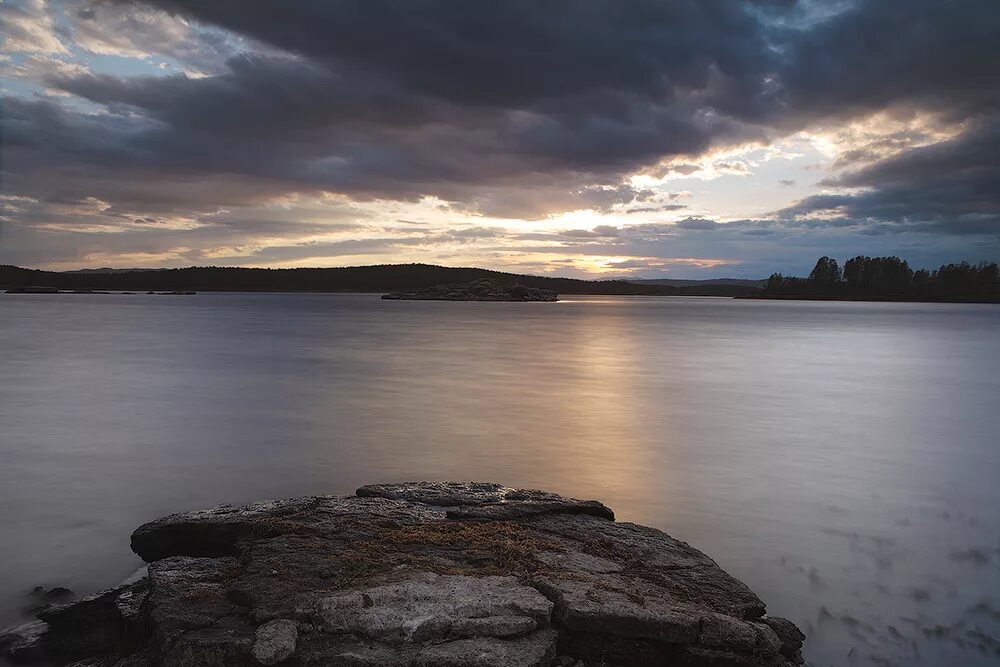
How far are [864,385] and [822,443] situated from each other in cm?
1425

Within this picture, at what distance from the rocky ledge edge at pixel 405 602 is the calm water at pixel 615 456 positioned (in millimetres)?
1272

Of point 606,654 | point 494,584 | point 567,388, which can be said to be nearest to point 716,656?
point 606,654

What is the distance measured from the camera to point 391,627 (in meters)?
5.31

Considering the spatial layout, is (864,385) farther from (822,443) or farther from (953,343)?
(953,343)

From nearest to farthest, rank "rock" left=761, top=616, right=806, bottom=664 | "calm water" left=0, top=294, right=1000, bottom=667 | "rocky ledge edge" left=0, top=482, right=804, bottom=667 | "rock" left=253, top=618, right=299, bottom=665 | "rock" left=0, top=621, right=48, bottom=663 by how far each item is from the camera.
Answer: "rock" left=253, top=618, right=299, bottom=665
"rocky ledge edge" left=0, top=482, right=804, bottom=667
"rock" left=0, top=621, right=48, bottom=663
"rock" left=761, top=616, right=806, bottom=664
"calm water" left=0, top=294, right=1000, bottom=667

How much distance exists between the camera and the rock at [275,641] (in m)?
5.09

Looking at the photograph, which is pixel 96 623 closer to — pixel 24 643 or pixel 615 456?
pixel 24 643

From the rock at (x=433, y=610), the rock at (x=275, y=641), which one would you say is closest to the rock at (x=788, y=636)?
the rock at (x=433, y=610)

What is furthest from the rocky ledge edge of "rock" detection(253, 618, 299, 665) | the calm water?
the calm water

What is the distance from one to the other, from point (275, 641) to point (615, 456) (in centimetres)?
1106

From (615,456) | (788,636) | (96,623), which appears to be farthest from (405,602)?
(615,456)

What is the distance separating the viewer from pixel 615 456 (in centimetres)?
1539

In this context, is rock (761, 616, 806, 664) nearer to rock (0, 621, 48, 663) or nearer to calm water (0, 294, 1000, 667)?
calm water (0, 294, 1000, 667)

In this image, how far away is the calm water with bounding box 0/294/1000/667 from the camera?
8.29 m
